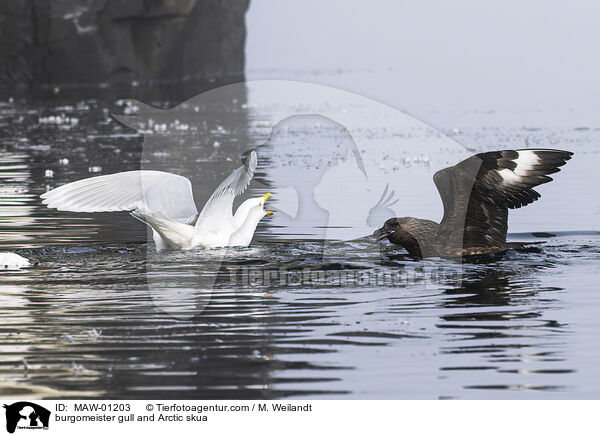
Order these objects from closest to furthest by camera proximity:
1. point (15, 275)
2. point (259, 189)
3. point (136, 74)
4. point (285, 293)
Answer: point (285, 293)
point (15, 275)
point (259, 189)
point (136, 74)

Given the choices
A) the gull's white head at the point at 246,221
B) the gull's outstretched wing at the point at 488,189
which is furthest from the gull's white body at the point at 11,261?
the gull's outstretched wing at the point at 488,189

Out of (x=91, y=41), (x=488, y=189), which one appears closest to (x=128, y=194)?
(x=488, y=189)

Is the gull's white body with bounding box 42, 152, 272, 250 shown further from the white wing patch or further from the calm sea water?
the white wing patch

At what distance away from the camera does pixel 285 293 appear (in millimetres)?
8836

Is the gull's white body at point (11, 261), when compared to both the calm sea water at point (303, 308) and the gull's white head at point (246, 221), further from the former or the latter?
the gull's white head at point (246, 221)

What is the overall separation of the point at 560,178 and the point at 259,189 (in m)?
4.68

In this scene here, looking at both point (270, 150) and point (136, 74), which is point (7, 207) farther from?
point (136, 74)

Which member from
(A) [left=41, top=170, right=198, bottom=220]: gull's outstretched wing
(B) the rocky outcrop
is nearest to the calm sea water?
(A) [left=41, top=170, right=198, bottom=220]: gull's outstretched wing

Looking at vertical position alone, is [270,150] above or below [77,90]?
below

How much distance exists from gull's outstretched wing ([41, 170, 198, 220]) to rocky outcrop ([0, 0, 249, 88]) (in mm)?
35323

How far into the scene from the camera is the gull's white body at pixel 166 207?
10.3 metres

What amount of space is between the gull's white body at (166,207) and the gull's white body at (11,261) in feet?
2.10
